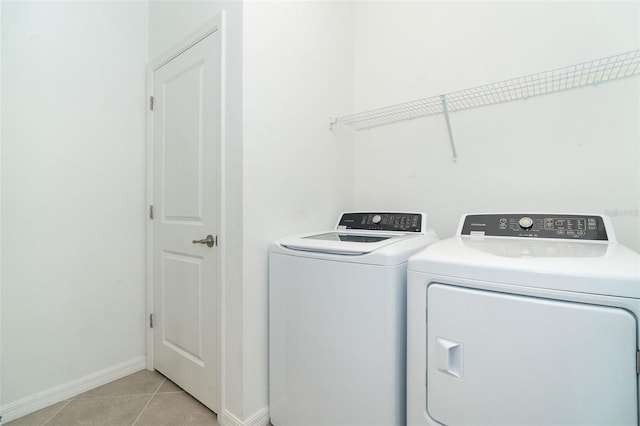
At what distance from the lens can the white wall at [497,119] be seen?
1.37 meters

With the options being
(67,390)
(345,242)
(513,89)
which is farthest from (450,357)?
(67,390)

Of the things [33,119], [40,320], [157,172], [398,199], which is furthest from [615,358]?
[33,119]

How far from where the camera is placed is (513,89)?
157 cm

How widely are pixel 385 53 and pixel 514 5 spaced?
0.76 m

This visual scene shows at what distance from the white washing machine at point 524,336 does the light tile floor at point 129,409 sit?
1.22 meters

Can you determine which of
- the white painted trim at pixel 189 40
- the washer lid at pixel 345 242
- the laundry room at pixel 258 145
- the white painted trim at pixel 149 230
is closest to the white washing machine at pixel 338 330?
the washer lid at pixel 345 242

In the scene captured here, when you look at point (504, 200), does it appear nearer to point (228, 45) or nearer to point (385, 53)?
point (385, 53)

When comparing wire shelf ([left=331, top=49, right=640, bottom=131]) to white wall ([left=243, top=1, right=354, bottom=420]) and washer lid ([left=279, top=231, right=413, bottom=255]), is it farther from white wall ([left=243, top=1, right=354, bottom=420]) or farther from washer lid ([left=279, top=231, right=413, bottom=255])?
washer lid ([left=279, top=231, right=413, bottom=255])

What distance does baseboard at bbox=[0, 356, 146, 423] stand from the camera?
5.01 feet

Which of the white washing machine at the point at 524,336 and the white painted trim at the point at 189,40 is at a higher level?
the white painted trim at the point at 189,40

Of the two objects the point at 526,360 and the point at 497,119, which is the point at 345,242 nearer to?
the point at 526,360

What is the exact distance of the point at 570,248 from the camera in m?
1.09

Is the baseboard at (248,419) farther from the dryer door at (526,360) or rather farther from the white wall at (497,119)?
the white wall at (497,119)

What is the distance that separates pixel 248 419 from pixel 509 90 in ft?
7.08
